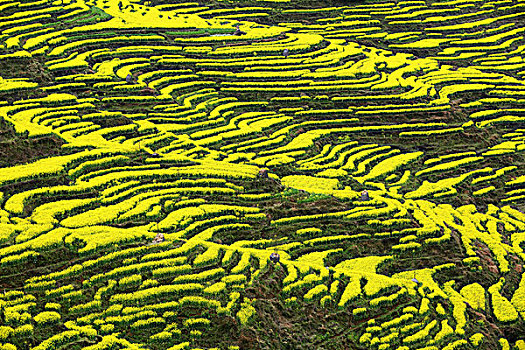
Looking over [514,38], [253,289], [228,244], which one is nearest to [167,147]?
[228,244]

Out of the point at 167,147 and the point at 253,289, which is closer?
the point at 253,289

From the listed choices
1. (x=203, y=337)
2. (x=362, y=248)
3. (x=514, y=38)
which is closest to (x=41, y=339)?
(x=203, y=337)

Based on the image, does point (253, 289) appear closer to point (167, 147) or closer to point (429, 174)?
point (167, 147)

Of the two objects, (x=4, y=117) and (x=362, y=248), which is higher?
(x=4, y=117)

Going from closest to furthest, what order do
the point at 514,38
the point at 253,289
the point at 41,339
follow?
1. the point at 41,339
2. the point at 253,289
3. the point at 514,38

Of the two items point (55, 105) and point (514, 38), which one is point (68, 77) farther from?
point (514, 38)

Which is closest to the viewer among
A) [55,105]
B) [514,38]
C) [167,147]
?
[167,147]

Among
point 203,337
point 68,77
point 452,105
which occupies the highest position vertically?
point 68,77
